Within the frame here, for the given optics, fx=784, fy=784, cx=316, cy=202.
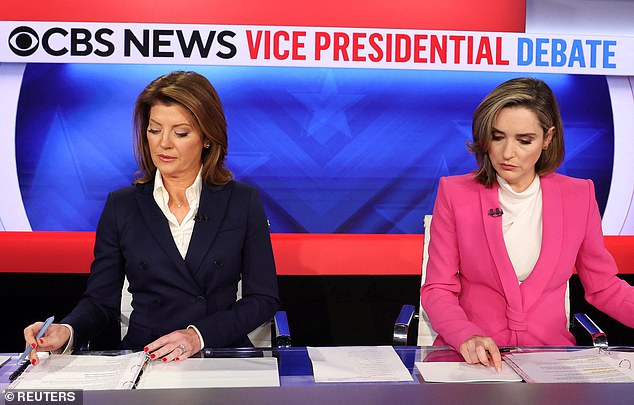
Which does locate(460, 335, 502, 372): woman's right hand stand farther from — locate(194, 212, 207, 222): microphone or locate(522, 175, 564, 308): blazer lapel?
locate(194, 212, 207, 222): microphone

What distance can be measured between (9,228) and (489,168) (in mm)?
2425

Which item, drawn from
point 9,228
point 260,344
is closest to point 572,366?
point 260,344

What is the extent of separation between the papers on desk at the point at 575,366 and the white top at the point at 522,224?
452 millimetres

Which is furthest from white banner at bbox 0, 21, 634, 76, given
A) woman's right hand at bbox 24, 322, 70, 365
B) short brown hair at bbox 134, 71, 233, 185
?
woman's right hand at bbox 24, 322, 70, 365

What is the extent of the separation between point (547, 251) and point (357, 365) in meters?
0.89

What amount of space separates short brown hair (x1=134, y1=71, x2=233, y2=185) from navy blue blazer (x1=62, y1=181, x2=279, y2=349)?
69 mm

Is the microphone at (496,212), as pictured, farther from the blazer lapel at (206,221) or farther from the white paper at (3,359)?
the white paper at (3,359)

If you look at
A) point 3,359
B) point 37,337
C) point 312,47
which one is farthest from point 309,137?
point 3,359

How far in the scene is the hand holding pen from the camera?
2020mm

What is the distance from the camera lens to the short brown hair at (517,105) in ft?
8.35

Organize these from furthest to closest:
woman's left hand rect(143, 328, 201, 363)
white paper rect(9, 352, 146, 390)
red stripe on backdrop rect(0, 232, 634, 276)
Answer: red stripe on backdrop rect(0, 232, 634, 276), woman's left hand rect(143, 328, 201, 363), white paper rect(9, 352, 146, 390)

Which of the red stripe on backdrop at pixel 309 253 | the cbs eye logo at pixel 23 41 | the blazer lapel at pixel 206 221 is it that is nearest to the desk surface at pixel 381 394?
the blazer lapel at pixel 206 221

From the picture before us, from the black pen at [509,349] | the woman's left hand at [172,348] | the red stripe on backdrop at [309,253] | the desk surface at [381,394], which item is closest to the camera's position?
the desk surface at [381,394]

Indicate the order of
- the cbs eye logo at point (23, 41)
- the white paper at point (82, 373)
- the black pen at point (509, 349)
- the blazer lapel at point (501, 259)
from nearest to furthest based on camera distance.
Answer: the white paper at point (82, 373) → the black pen at point (509, 349) → the blazer lapel at point (501, 259) → the cbs eye logo at point (23, 41)
